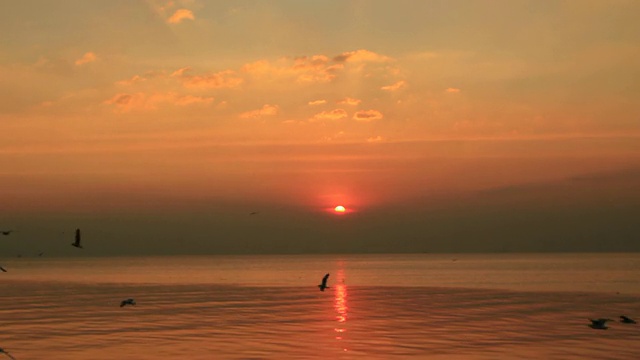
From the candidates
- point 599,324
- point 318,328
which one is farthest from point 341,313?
point 599,324

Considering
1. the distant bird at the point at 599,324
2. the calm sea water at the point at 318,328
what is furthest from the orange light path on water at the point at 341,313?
the distant bird at the point at 599,324

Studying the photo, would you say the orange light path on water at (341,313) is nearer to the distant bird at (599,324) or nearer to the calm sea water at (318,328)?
the calm sea water at (318,328)

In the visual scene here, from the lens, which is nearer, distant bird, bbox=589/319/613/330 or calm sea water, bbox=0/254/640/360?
calm sea water, bbox=0/254/640/360

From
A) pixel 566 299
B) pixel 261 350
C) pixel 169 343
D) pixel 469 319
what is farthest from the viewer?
pixel 566 299

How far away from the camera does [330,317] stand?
154 feet

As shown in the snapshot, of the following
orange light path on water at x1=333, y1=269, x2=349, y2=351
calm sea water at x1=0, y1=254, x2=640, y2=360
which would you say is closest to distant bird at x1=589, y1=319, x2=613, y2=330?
calm sea water at x1=0, y1=254, x2=640, y2=360

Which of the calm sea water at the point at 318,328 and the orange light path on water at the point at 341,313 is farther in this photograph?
the orange light path on water at the point at 341,313

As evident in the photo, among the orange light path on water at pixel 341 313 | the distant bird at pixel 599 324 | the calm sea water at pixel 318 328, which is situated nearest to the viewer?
the calm sea water at pixel 318 328

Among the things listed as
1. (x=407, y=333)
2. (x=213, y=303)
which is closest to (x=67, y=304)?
(x=213, y=303)

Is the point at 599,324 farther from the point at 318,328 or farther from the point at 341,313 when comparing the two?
the point at 341,313

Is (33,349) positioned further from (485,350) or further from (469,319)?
(469,319)

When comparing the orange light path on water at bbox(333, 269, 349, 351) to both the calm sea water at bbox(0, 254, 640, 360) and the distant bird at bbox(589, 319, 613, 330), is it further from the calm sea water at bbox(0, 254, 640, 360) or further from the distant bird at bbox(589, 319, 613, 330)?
the distant bird at bbox(589, 319, 613, 330)

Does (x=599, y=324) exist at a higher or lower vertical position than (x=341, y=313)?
higher

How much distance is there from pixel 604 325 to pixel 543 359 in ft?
41.1
